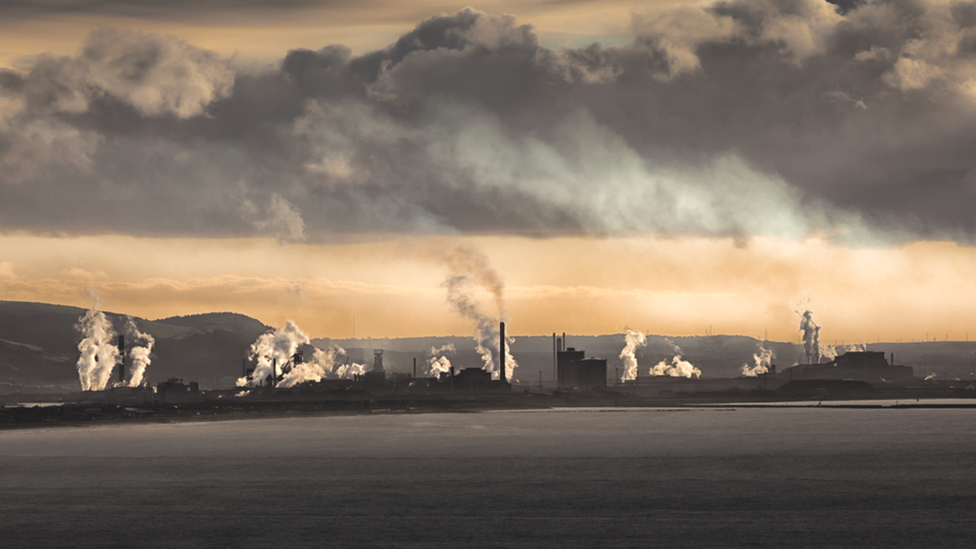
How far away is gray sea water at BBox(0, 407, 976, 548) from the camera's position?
161ft

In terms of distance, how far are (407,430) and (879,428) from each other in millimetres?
79310

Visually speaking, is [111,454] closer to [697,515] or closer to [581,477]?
[581,477]

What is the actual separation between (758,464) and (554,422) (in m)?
86.6

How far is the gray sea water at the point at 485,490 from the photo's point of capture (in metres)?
49.1

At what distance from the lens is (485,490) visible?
232ft

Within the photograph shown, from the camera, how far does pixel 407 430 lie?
504 ft

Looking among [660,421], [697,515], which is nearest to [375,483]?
[697,515]

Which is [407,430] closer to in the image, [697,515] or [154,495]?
[154,495]

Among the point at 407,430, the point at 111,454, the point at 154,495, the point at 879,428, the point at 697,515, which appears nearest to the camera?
the point at 697,515

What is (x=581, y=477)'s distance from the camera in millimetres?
80438

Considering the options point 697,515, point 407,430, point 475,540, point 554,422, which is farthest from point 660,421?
point 475,540

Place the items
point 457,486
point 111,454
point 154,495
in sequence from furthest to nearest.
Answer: point 111,454 < point 457,486 < point 154,495

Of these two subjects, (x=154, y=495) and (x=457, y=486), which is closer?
(x=154, y=495)

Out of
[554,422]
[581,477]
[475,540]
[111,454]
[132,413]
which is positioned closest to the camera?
[475,540]
